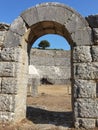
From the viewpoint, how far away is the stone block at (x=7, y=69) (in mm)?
7077

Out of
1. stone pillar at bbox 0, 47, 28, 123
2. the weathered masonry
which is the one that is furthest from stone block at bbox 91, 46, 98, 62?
stone pillar at bbox 0, 47, 28, 123

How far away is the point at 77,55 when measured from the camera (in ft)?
22.6

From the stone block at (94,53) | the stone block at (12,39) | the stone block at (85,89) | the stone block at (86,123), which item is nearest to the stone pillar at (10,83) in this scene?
the stone block at (12,39)

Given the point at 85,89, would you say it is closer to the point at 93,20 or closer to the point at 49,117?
the point at 93,20

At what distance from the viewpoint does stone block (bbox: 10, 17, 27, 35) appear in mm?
7234

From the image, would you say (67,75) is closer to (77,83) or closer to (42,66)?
(42,66)

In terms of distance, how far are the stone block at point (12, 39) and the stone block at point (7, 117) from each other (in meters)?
2.02

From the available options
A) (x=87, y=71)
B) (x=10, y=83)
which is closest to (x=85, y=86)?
(x=87, y=71)

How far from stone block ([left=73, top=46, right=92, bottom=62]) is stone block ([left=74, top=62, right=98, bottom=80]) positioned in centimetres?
15

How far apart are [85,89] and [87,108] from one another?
533 millimetres

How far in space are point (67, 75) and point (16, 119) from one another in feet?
98.0

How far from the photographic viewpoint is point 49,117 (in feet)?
27.3

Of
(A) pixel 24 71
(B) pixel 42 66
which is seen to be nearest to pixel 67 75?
(B) pixel 42 66

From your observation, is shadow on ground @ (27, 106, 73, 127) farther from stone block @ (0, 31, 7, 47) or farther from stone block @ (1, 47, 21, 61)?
stone block @ (0, 31, 7, 47)
